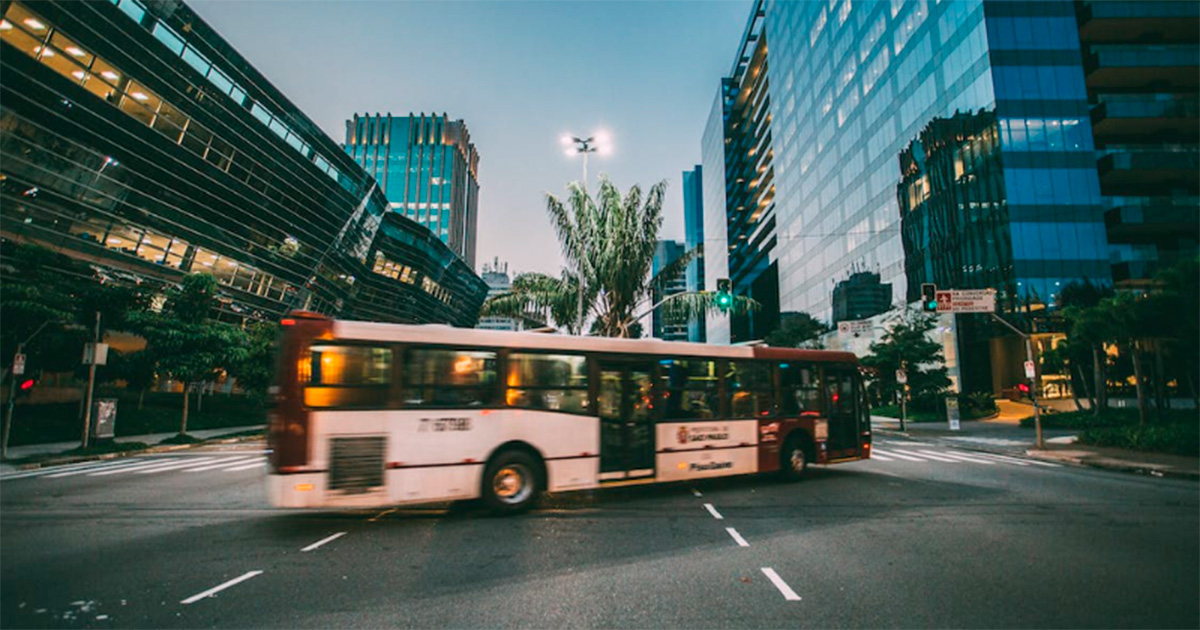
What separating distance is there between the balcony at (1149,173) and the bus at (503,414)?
1889 inches

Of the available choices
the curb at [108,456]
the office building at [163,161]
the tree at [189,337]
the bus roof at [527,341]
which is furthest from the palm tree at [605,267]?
the office building at [163,161]

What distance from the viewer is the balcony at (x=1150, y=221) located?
40.7 m

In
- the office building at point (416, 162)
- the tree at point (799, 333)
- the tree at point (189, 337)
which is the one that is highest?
the office building at point (416, 162)

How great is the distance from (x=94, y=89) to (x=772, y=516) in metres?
39.6

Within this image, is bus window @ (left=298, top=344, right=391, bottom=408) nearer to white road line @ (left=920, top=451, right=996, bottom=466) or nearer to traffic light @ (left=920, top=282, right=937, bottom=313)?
white road line @ (left=920, top=451, right=996, bottom=466)

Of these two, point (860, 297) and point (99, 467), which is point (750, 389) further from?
point (860, 297)

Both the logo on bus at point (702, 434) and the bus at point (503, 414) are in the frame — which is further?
→ the logo on bus at point (702, 434)

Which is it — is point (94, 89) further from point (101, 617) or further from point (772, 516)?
point (772, 516)

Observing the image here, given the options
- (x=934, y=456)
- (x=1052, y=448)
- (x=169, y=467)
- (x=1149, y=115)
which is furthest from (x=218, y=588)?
(x=1149, y=115)

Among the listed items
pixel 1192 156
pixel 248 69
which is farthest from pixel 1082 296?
pixel 248 69

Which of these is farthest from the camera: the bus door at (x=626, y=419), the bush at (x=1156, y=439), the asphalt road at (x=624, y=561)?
the bush at (x=1156, y=439)

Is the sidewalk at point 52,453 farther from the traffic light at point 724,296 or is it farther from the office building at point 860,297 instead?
the office building at point 860,297

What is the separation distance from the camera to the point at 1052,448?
20.3 metres

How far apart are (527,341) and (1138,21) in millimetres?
59672
